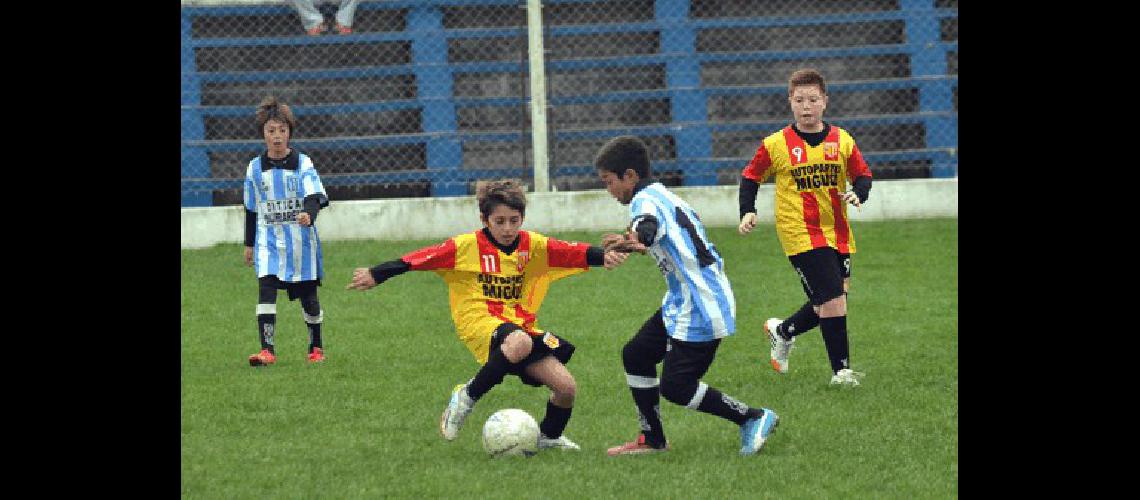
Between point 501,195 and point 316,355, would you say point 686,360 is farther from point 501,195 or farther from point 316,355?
point 316,355

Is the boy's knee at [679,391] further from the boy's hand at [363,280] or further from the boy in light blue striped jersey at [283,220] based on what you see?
the boy in light blue striped jersey at [283,220]

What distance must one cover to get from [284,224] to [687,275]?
13.3ft

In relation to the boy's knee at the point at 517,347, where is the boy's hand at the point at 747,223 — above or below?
above

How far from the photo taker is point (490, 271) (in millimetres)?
7648

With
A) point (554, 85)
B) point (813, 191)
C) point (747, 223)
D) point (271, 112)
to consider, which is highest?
point (554, 85)

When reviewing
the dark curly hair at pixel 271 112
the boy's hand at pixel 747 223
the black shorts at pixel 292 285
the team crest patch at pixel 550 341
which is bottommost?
the team crest patch at pixel 550 341

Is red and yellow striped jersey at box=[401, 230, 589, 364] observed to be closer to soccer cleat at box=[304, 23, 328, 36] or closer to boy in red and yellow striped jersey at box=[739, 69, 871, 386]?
boy in red and yellow striped jersey at box=[739, 69, 871, 386]

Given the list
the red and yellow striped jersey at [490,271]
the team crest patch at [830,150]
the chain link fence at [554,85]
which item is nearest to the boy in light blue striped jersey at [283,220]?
the red and yellow striped jersey at [490,271]

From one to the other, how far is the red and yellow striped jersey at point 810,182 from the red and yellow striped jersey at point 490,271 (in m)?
1.85

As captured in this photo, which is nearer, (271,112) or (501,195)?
(501,195)

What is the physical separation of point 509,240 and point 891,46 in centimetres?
1002

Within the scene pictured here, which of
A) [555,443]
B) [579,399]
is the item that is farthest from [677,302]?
[579,399]

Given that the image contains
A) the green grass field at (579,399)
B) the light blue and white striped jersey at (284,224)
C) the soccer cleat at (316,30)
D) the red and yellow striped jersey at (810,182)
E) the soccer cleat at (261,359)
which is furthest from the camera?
the soccer cleat at (316,30)

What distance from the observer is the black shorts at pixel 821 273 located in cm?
887
